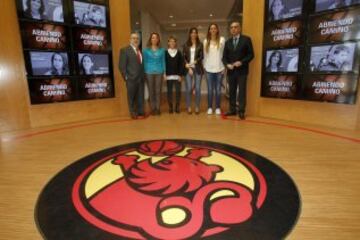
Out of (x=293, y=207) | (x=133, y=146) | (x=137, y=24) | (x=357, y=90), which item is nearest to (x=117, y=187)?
(x=133, y=146)

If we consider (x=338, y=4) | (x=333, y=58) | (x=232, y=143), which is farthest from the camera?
(x=333, y=58)

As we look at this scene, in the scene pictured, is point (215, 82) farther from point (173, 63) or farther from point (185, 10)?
point (185, 10)

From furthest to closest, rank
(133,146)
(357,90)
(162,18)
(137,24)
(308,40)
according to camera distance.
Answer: (137,24), (162,18), (308,40), (357,90), (133,146)

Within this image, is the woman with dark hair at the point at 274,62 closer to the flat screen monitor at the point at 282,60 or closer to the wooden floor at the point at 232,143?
the flat screen monitor at the point at 282,60

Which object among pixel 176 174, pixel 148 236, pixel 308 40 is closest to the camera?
pixel 148 236

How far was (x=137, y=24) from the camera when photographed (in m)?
9.34

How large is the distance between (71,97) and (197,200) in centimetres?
323

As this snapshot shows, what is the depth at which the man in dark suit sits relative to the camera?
3.92 m

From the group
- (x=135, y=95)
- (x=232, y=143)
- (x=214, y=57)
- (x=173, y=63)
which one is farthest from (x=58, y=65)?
(x=232, y=143)

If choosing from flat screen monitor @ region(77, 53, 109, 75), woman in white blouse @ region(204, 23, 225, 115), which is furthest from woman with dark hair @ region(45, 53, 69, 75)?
woman in white blouse @ region(204, 23, 225, 115)

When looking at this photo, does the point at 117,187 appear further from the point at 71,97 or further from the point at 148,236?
the point at 71,97

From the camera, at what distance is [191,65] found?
4.15m

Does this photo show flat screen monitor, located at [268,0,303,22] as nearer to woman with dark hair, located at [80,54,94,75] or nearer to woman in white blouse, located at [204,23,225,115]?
woman in white blouse, located at [204,23,225,115]

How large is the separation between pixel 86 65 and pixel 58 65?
0.43m
